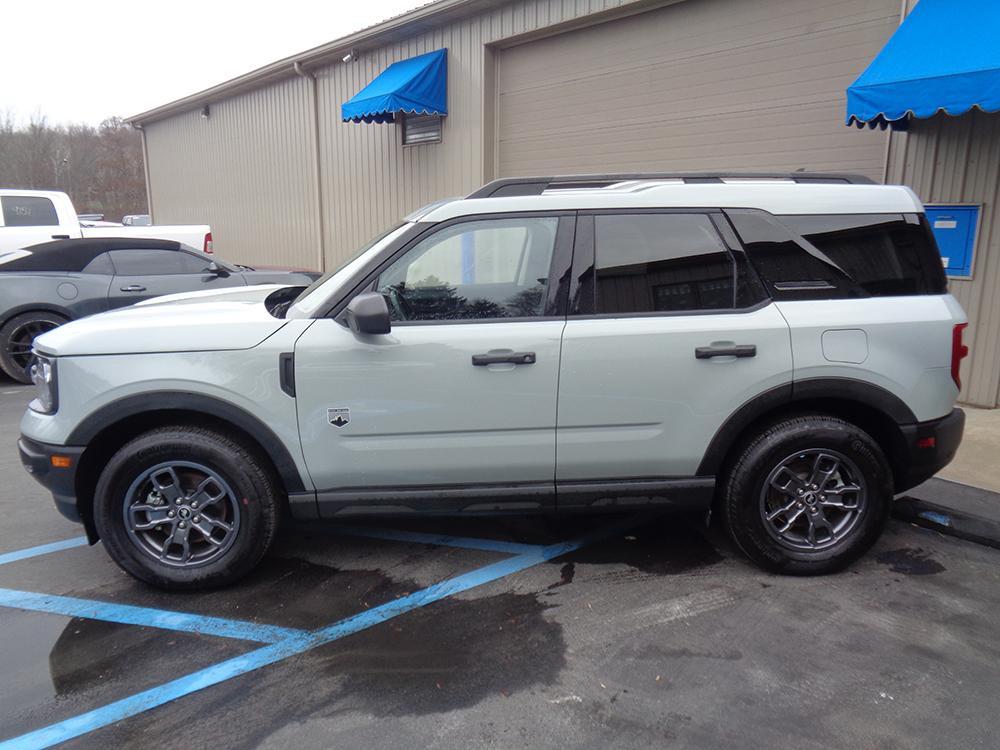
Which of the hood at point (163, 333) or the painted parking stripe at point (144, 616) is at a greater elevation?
the hood at point (163, 333)

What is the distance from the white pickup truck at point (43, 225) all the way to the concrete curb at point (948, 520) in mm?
10024

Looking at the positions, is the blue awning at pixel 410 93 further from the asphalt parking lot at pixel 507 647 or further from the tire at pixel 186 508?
the tire at pixel 186 508

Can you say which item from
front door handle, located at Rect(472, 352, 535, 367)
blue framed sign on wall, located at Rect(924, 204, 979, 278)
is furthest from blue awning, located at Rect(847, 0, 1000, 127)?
front door handle, located at Rect(472, 352, 535, 367)

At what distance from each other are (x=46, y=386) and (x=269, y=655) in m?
1.67

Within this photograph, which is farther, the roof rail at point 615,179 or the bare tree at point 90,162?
the bare tree at point 90,162

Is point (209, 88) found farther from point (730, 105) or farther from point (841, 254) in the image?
point (841, 254)

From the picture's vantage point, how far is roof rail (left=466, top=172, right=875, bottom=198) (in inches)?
149

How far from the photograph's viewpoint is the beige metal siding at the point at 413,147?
999 cm

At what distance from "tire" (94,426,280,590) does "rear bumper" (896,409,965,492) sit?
10.4 feet

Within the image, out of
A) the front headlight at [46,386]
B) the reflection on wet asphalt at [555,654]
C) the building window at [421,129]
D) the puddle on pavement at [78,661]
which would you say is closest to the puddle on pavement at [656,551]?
the reflection on wet asphalt at [555,654]

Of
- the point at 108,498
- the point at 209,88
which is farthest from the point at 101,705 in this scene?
the point at 209,88

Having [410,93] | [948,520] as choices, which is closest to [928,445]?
[948,520]

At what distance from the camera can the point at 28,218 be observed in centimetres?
1099

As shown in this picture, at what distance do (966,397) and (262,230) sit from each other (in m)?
14.7
